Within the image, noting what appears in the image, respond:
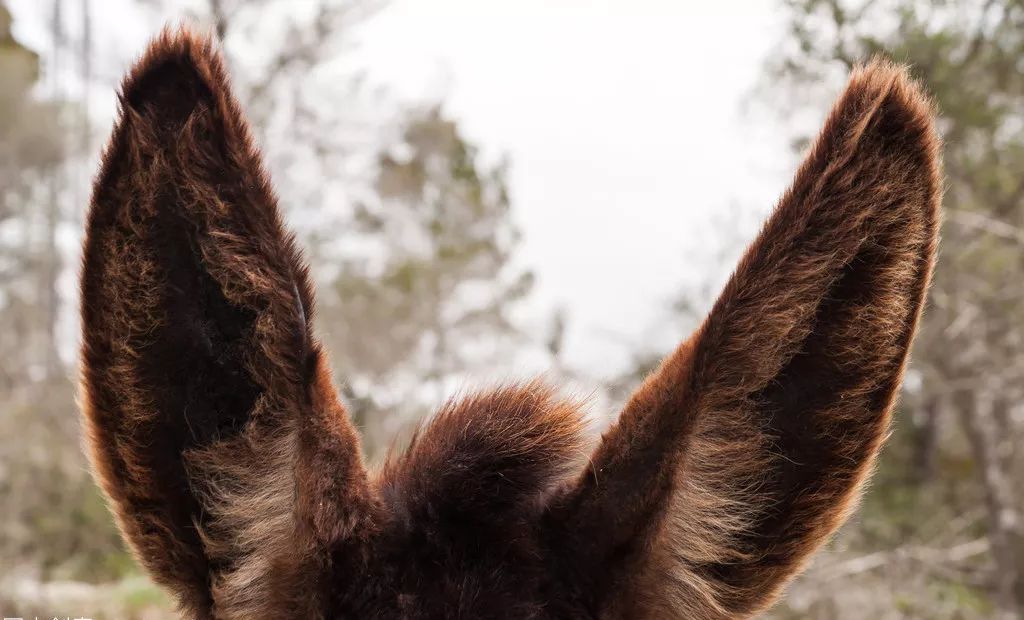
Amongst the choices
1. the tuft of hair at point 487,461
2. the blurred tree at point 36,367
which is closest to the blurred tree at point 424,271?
the blurred tree at point 36,367

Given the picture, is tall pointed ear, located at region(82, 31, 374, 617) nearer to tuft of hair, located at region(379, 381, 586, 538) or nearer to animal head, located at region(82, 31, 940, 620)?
animal head, located at region(82, 31, 940, 620)

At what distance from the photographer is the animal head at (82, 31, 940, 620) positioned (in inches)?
52.5

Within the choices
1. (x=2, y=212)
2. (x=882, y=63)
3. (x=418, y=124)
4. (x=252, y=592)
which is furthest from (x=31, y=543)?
(x=882, y=63)

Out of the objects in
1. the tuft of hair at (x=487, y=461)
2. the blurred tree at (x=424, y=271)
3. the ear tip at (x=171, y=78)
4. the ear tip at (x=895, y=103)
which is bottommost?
the tuft of hair at (x=487, y=461)

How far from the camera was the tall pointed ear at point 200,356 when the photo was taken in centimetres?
131

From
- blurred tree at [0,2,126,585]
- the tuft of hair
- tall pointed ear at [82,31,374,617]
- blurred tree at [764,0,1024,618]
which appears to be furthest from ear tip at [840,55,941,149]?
blurred tree at [0,2,126,585]

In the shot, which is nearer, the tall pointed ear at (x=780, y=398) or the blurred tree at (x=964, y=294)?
the tall pointed ear at (x=780, y=398)

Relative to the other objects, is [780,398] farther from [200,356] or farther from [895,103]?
[200,356]

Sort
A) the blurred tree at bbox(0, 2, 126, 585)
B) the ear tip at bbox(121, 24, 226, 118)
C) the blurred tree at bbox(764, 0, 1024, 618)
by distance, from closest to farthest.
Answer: the ear tip at bbox(121, 24, 226, 118) < the blurred tree at bbox(764, 0, 1024, 618) < the blurred tree at bbox(0, 2, 126, 585)

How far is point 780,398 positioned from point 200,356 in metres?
1.11

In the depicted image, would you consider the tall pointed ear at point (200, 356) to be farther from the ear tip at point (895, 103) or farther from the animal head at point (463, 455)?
the ear tip at point (895, 103)

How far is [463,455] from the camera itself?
168cm

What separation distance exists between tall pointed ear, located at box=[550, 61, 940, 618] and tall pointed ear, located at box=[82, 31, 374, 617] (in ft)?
1.93

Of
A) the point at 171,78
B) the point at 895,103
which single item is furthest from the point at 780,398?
the point at 171,78
